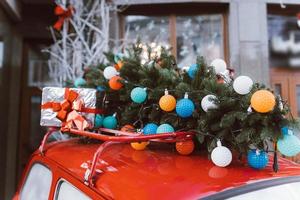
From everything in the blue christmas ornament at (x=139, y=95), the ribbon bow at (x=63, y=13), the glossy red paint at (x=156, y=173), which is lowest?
the glossy red paint at (x=156, y=173)

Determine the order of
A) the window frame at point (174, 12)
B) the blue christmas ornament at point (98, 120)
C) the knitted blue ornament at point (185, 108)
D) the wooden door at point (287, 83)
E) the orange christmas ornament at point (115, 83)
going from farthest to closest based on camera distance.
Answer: the wooden door at point (287, 83), the window frame at point (174, 12), the orange christmas ornament at point (115, 83), the blue christmas ornament at point (98, 120), the knitted blue ornament at point (185, 108)

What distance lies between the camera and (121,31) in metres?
6.11

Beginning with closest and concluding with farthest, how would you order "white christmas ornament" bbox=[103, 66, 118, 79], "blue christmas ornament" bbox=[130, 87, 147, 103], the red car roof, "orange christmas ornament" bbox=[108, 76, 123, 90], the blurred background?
the red car roof → "blue christmas ornament" bbox=[130, 87, 147, 103] → "orange christmas ornament" bbox=[108, 76, 123, 90] → "white christmas ornament" bbox=[103, 66, 118, 79] → the blurred background

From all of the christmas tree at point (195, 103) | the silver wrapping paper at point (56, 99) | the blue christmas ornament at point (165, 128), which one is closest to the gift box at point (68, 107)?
the silver wrapping paper at point (56, 99)

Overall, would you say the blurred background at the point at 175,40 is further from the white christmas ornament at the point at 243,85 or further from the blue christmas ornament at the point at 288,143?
the blue christmas ornament at the point at 288,143

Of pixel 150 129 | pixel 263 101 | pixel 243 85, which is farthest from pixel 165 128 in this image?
pixel 263 101

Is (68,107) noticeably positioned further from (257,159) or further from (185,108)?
(257,159)

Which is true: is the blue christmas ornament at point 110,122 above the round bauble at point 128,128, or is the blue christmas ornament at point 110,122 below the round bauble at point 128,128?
above

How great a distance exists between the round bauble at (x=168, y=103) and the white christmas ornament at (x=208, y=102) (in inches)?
10.9

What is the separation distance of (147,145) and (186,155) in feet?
1.07

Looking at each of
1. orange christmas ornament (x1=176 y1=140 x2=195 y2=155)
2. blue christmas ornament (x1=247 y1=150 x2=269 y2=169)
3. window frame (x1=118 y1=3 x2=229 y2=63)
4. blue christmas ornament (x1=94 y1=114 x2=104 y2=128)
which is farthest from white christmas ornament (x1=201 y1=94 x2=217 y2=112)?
window frame (x1=118 y1=3 x2=229 y2=63)

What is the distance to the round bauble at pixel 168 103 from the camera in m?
2.31

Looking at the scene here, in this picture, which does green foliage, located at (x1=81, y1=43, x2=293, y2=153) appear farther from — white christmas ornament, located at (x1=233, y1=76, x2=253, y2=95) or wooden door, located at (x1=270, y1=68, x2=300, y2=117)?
wooden door, located at (x1=270, y1=68, x2=300, y2=117)

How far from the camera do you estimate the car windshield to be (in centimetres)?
160
